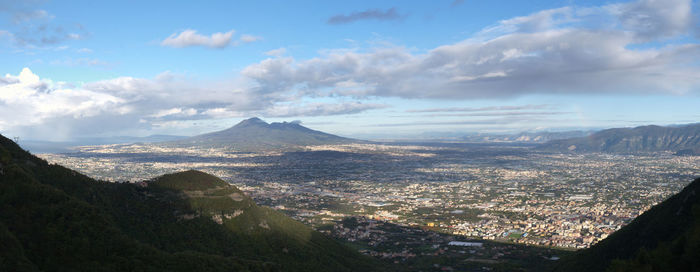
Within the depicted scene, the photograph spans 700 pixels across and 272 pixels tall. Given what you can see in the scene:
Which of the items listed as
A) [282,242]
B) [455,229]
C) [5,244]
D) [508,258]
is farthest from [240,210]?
[455,229]

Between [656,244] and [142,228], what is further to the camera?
[142,228]

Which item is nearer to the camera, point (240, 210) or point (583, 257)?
point (583, 257)

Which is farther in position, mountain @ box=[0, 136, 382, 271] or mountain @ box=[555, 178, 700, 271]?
mountain @ box=[0, 136, 382, 271]

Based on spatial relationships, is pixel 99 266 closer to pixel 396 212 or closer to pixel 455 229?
pixel 455 229

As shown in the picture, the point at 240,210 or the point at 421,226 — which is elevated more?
the point at 240,210

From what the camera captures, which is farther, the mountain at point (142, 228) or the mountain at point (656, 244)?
the mountain at point (142, 228)
